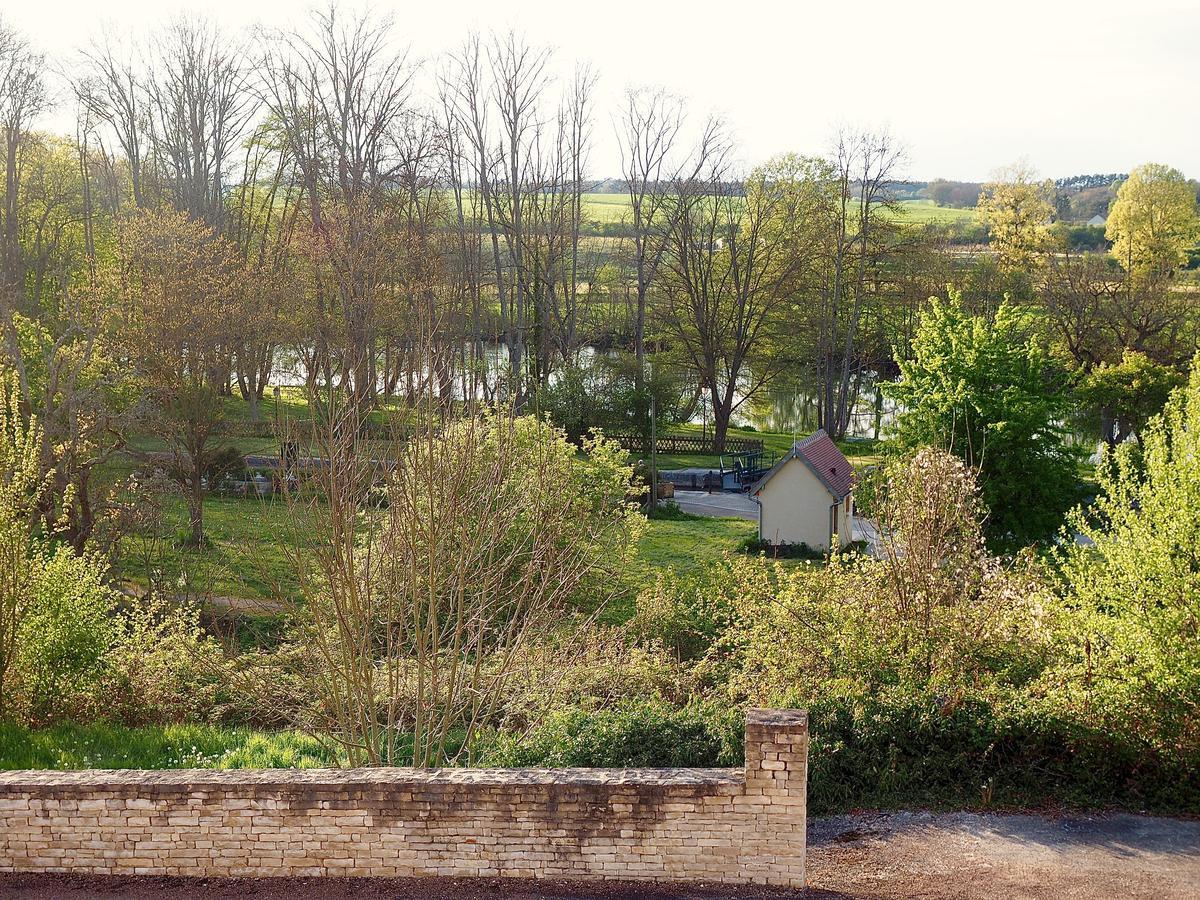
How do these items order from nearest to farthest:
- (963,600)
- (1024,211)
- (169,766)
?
(963,600), (169,766), (1024,211)

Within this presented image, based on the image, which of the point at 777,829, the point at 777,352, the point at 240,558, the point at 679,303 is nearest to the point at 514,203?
the point at 679,303

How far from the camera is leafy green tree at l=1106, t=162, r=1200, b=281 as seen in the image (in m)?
54.7

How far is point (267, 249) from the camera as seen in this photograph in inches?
2029

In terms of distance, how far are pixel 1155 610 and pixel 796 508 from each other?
2104cm

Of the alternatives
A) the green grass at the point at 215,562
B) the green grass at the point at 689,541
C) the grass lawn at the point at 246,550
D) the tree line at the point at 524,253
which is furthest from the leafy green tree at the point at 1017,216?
the green grass at the point at 215,562

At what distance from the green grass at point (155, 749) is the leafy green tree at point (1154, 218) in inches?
1991

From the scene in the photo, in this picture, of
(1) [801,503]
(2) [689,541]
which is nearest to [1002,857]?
(1) [801,503]

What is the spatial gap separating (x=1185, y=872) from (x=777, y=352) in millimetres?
43842

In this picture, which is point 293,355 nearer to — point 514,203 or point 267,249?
point 267,249

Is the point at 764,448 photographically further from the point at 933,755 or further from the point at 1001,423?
the point at 933,755

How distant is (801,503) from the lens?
3306 cm

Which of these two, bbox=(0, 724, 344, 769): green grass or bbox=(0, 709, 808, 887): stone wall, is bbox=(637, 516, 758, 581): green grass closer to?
bbox=(0, 724, 344, 769): green grass

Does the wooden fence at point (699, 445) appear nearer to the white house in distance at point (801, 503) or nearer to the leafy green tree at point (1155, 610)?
the white house in distance at point (801, 503)

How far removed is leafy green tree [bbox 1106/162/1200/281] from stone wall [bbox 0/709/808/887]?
51982 mm
